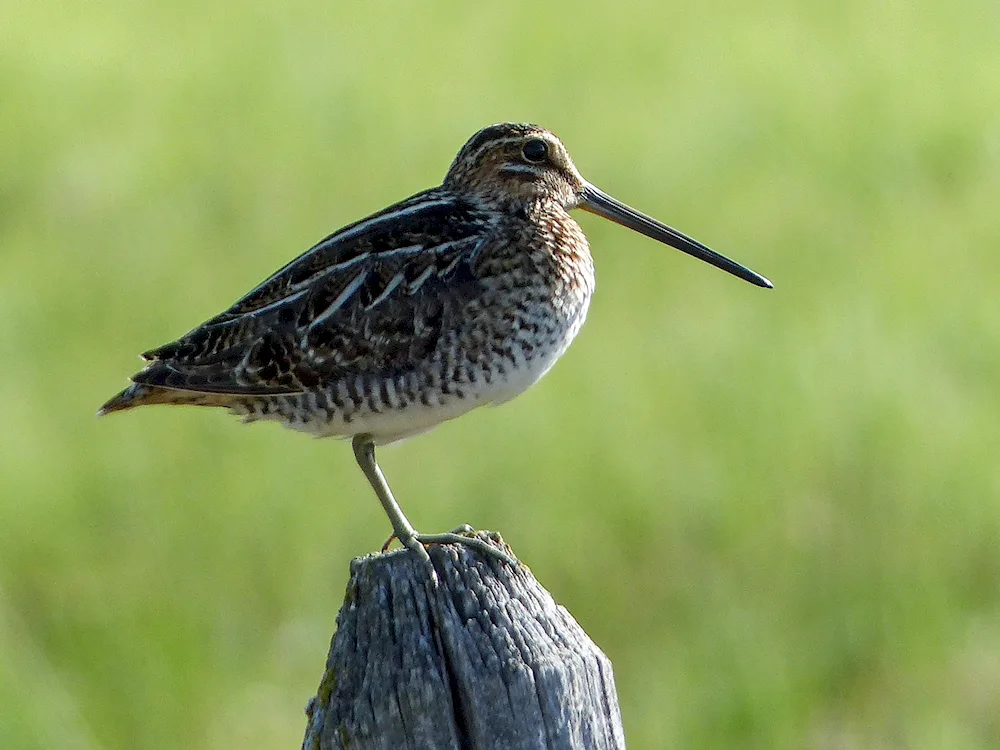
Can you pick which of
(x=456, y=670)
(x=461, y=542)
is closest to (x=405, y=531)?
(x=461, y=542)

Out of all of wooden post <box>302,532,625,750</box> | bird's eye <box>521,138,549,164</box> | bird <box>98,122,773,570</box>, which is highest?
bird's eye <box>521,138,549,164</box>

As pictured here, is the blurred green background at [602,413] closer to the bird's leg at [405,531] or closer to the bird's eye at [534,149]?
the bird's leg at [405,531]

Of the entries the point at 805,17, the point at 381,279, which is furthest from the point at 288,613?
the point at 805,17

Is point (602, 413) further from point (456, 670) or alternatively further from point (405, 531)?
point (456, 670)

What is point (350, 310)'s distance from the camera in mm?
3535

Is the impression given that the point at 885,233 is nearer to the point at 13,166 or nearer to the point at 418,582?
the point at 13,166

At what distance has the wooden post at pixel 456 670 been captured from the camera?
2213mm

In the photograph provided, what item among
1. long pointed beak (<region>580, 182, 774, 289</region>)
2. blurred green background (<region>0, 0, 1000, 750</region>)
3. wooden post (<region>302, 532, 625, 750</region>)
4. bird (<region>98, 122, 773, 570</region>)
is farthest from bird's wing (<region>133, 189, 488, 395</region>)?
blurred green background (<region>0, 0, 1000, 750</region>)

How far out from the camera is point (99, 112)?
353 inches

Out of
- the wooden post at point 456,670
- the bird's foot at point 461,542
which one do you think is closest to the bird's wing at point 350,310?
the bird's foot at point 461,542

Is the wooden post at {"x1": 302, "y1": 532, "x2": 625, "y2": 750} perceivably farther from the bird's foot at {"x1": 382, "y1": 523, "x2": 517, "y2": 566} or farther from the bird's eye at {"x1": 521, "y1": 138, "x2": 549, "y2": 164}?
the bird's eye at {"x1": 521, "y1": 138, "x2": 549, "y2": 164}

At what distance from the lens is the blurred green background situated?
502 centimetres

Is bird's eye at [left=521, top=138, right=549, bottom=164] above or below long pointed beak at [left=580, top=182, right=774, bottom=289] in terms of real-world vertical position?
above

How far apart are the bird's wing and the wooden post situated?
119 cm
